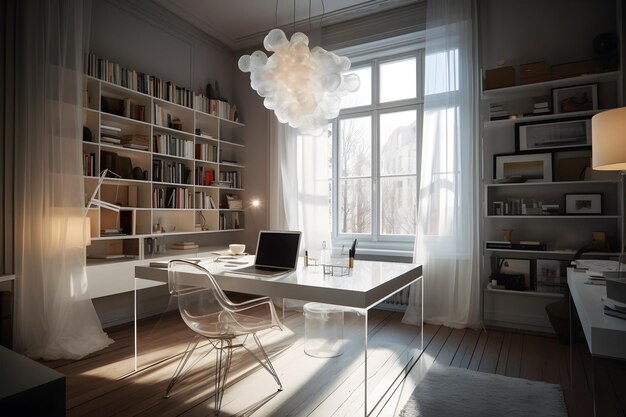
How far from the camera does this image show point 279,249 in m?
2.65

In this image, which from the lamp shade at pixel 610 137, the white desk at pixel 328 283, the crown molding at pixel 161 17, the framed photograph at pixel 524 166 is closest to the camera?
the lamp shade at pixel 610 137

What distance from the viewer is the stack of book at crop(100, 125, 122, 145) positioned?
3.53 meters

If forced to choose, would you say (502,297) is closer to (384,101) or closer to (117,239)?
(384,101)

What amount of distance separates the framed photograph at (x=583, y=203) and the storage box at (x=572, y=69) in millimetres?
1039

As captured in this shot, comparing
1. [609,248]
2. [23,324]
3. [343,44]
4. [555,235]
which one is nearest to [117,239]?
[23,324]

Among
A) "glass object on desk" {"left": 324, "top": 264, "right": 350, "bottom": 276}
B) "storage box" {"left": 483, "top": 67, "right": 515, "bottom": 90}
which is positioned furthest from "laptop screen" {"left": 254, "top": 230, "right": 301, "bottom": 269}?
"storage box" {"left": 483, "top": 67, "right": 515, "bottom": 90}

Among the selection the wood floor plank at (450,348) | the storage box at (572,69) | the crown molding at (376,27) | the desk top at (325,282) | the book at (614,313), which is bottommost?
the wood floor plank at (450,348)

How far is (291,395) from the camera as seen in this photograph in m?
2.32

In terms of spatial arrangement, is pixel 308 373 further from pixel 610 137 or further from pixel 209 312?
pixel 610 137

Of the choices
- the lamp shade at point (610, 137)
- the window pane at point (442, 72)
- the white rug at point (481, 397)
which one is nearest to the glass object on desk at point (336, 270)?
the white rug at point (481, 397)

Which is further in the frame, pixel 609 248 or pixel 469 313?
pixel 469 313

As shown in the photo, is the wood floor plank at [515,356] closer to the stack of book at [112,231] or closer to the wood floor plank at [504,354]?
the wood floor plank at [504,354]

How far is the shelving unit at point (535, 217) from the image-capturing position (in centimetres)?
328

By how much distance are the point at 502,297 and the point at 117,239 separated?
3792 mm
